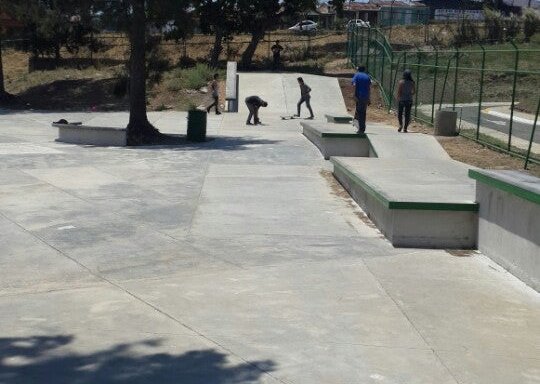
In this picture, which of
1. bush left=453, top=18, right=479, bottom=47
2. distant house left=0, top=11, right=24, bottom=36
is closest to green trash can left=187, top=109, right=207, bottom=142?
distant house left=0, top=11, right=24, bottom=36

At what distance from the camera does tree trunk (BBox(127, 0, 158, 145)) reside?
22672 mm

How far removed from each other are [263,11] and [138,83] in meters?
21.1

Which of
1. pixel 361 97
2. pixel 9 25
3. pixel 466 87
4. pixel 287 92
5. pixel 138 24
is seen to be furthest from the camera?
pixel 9 25

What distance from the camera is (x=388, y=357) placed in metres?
6.18

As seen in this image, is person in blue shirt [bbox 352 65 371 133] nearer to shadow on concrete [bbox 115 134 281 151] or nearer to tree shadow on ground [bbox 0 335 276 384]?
Answer: shadow on concrete [bbox 115 134 281 151]

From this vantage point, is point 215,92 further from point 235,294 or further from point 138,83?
point 235,294

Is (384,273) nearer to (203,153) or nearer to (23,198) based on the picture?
(23,198)

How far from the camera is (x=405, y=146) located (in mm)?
18359

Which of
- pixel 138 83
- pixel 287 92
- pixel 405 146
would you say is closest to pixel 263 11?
pixel 287 92

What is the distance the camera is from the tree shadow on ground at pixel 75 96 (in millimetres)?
37781

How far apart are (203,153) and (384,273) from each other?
Answer: 11927 mm

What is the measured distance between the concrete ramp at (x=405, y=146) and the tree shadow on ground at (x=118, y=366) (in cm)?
1118

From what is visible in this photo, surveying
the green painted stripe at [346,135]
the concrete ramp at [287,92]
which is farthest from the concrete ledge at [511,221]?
the concrete ramp at [287,92]

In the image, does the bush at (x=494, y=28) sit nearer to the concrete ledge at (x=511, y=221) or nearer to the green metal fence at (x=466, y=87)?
the green metal fence at (x=466, y=87)
